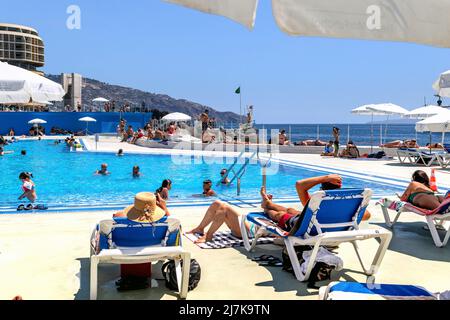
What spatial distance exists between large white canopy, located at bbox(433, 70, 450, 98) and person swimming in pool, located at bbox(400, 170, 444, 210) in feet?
3.79

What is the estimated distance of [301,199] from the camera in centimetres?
421

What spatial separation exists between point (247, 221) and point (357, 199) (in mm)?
1310

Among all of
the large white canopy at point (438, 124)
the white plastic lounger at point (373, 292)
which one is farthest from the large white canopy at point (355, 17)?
the large white canopy at point (438, 124)

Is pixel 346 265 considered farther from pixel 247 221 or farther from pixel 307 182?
pixel 247 221

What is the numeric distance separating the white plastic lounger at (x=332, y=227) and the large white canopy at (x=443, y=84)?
1.35 m

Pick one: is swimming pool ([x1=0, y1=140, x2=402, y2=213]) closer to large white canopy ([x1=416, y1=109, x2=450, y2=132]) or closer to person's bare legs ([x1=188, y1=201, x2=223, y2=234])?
person's bare legs ([x1=188, y1=201, x2=223, y2=234])

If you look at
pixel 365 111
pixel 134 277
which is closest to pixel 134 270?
pixel 134 277

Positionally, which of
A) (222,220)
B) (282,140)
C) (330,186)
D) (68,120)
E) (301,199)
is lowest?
(222,220)

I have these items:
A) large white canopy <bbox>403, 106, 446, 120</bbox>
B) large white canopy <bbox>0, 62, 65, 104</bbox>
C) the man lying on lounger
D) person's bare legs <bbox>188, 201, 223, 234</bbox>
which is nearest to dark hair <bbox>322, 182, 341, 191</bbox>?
the man lying on lounger

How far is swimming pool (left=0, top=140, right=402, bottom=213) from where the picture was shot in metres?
8.92

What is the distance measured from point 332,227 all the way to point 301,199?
1.93 feet

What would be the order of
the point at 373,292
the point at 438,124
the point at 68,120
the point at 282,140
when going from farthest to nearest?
the point at 68,120
the point at 282,140
the point at 438,124
the point at 373,292

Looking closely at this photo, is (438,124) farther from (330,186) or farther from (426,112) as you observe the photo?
(330,186)
